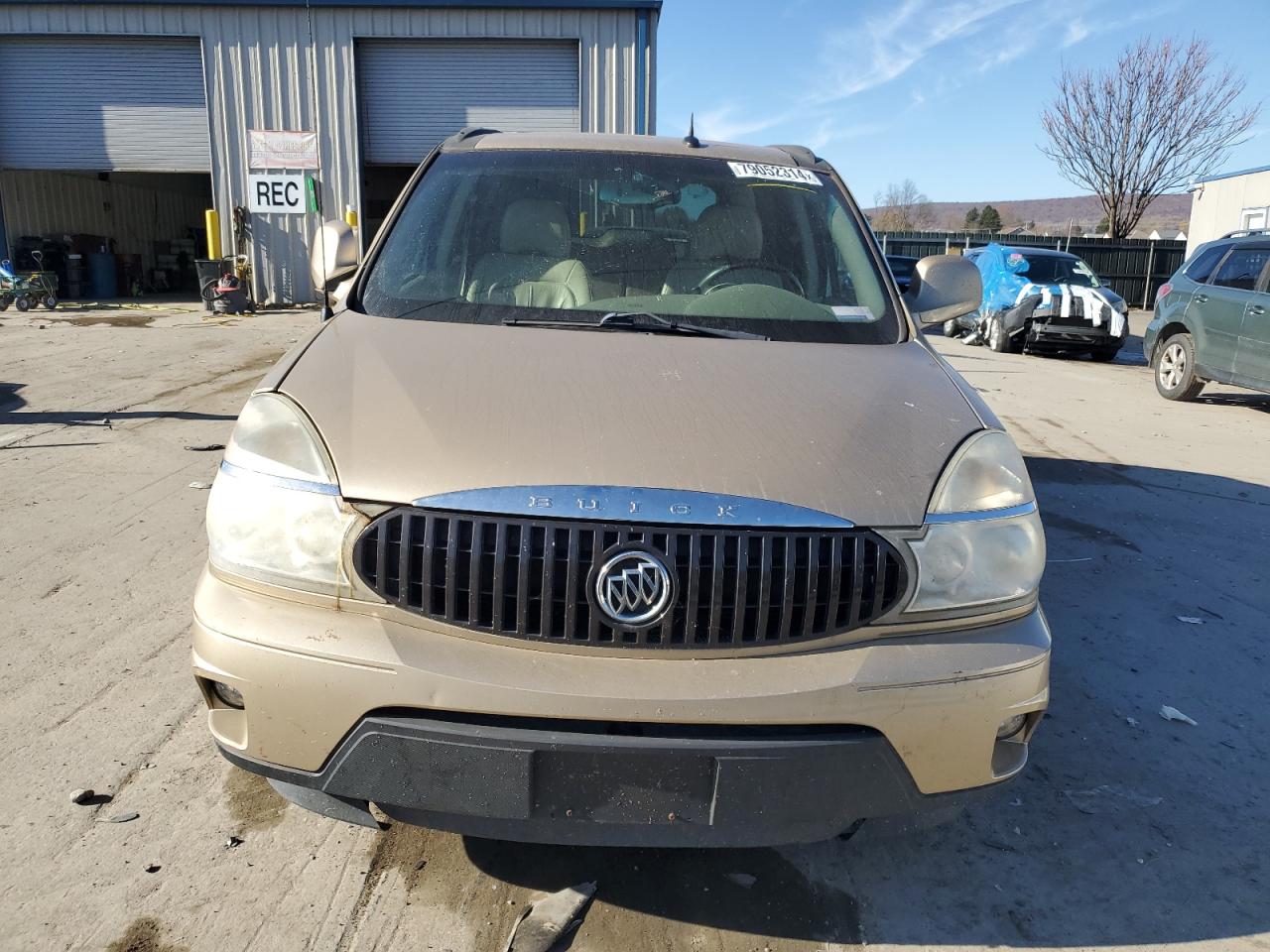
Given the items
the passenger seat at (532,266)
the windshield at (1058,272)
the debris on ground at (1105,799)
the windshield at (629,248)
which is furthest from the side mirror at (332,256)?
the windshield at (1058,272)

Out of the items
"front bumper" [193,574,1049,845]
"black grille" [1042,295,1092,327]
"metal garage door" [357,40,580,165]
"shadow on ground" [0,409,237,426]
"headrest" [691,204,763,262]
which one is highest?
"metal garage door" [357,40,580,165]

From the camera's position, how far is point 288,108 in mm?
18719

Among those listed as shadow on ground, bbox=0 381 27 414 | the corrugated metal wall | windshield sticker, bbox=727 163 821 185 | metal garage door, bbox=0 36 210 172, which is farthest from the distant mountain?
windshield sticker, bbox=727 163 821 185

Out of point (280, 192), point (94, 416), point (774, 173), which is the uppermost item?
point (280, 192)

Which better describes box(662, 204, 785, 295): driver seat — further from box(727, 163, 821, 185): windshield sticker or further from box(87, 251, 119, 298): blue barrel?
box(87, 251, 119, 298): blue barrel

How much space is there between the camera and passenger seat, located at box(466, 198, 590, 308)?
3045mm

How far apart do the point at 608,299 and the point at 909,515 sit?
136 centimetres

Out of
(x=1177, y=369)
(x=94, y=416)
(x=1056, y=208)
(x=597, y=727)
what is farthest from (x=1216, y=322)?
(x=1056, y=208)

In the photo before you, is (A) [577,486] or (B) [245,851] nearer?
(A) [577,486]

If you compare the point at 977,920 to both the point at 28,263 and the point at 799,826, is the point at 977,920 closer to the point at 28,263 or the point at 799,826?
the point at 799,826

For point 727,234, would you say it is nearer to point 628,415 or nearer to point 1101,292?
point 628,415

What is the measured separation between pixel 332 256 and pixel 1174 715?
344 centimetres

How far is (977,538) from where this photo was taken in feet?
6.97

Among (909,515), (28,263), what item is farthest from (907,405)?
(28,263)
